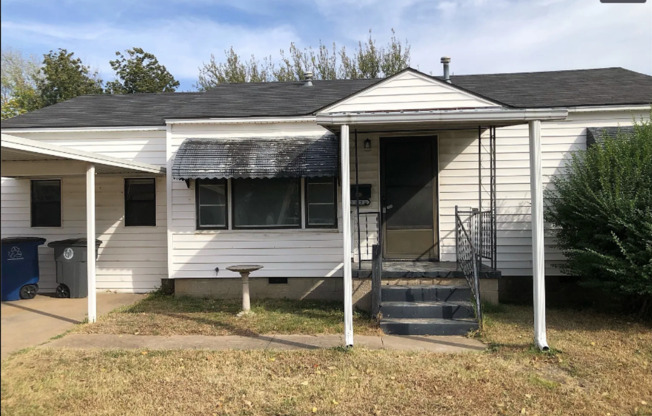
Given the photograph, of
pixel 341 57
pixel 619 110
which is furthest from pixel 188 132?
pixel 341 57

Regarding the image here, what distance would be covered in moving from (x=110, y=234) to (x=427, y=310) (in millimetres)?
6262

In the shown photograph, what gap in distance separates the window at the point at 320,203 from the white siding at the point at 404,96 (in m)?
1.28

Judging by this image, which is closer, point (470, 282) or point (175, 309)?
point (470, 282)

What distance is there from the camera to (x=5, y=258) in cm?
795

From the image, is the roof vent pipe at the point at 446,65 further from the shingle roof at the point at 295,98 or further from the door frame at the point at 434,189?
the door frame at the point at 434,189

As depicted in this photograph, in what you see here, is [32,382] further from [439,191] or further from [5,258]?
[439,191]

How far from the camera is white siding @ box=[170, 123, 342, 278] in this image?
7984 millimetres

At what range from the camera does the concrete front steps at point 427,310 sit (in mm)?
5887

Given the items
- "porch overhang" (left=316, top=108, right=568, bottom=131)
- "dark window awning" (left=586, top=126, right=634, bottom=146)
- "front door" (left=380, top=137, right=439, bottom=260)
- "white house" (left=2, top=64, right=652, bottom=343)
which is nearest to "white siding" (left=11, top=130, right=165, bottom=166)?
"white house" (left=2, top=64, right=652, bottom=343)

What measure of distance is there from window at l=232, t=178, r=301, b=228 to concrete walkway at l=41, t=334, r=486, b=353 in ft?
8.77

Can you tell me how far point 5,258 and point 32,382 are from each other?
4559 mm

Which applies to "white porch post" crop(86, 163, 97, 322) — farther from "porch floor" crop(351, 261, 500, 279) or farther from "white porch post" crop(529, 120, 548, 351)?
"white porch post" crop(529, 120, 548, 351)

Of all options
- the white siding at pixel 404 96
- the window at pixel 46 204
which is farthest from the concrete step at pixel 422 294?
the window at pixel 46 204

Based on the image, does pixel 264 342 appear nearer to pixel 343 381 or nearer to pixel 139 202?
pixel 343 381
